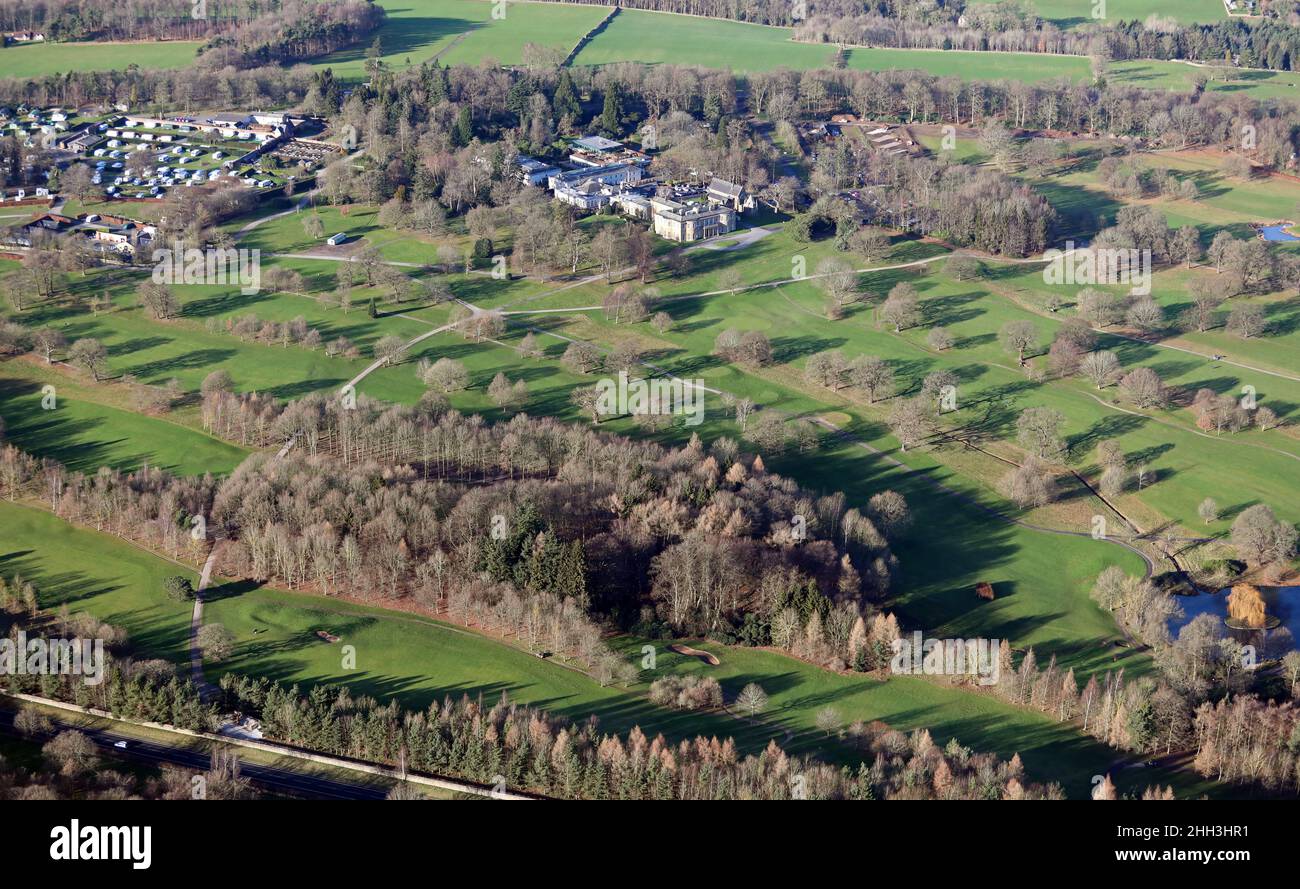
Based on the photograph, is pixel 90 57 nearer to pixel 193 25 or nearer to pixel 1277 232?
pixel 193 25

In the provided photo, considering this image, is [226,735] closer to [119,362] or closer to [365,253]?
[119,362]

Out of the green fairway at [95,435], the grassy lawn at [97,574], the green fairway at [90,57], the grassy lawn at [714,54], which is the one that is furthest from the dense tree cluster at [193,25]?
the grassy lawn at [97,574]

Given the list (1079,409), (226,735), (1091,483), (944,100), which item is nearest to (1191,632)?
(1091,483)

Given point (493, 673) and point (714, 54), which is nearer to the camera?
point (493, 673)

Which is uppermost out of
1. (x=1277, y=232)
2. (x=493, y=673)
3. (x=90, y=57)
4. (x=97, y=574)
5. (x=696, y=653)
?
(x=90, y=57)

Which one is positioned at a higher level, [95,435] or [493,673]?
[95,435]

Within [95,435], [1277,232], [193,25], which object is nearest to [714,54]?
[193,25]

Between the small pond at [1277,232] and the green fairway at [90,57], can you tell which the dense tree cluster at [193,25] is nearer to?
the green fairway at [90,57]
